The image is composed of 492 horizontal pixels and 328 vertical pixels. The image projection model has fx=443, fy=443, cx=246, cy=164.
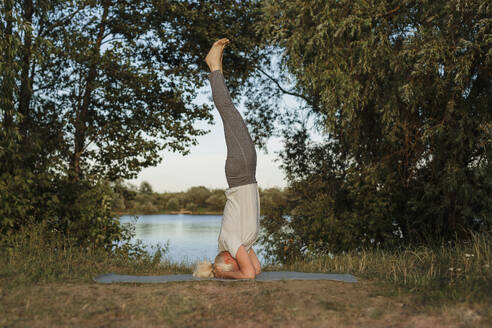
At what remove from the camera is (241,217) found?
5277 mm

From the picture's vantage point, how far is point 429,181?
28.2 ft

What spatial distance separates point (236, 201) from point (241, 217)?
7.9 inches

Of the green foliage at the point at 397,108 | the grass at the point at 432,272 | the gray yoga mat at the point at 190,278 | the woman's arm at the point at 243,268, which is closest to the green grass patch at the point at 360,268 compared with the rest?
the grass at the point at 432,272

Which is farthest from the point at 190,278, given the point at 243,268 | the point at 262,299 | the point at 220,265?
the point at 262,299

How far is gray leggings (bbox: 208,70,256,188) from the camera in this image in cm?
529

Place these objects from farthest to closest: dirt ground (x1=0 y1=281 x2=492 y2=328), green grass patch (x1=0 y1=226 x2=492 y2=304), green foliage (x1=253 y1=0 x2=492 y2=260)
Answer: green foliage (x1=253 y1=0 x2=492 y2=260) < green grass patch (x1=0 y1=226 x2=492 y2=304) < dirt ground (x1=0 y1=281 x2=492 y2=328)

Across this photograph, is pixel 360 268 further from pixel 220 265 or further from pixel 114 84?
pixel 114 84

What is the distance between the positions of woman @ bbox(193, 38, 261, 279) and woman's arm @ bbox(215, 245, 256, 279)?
1.3 inches

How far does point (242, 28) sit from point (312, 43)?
13.5 feet

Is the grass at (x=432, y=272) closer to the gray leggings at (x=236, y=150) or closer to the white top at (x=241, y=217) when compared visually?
the white top at (x=241, y=217)

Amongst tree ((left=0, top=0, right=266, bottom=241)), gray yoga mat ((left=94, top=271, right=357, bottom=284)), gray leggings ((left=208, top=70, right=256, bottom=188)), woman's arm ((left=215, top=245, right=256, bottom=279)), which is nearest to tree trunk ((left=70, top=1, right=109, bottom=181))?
tree ((left=0, top=0, right=266, bottom=241))

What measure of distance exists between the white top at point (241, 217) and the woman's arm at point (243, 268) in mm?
144

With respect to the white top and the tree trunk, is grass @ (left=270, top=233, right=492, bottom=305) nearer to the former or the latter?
the white top

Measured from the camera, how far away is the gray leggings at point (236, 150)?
5.29m
